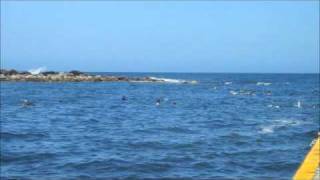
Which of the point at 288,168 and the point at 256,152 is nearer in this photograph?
the point at 288,168

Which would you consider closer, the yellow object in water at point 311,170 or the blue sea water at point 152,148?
the yellow object in water at point 311,170

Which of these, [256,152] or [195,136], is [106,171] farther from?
[195,136]

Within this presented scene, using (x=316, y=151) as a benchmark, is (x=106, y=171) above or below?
below

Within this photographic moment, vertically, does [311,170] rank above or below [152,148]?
above

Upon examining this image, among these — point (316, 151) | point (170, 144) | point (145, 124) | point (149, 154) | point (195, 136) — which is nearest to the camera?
point (316, 151)

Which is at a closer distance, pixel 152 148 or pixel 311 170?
pixel 311 170

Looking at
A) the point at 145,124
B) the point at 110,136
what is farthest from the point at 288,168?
the point at 145,124

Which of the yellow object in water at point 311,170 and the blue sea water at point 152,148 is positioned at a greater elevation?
the yellow object in water at point 311,170

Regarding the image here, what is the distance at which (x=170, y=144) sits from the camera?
19.8 meters

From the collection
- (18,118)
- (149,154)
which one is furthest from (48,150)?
(18,118)

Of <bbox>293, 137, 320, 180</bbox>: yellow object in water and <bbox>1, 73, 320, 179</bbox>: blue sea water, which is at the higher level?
<bbox>293, 137, 320, 180</bbox>: yellow object in water

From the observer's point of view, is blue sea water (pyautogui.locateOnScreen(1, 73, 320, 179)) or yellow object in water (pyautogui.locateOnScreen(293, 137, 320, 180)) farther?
blue sea water (pyautogui.locateOnScreen(1, 73, 320, 179))

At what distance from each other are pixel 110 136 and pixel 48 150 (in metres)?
4.50

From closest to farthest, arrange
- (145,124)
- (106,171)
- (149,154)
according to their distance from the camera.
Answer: (106,171) → (149,154) → (145,124)
